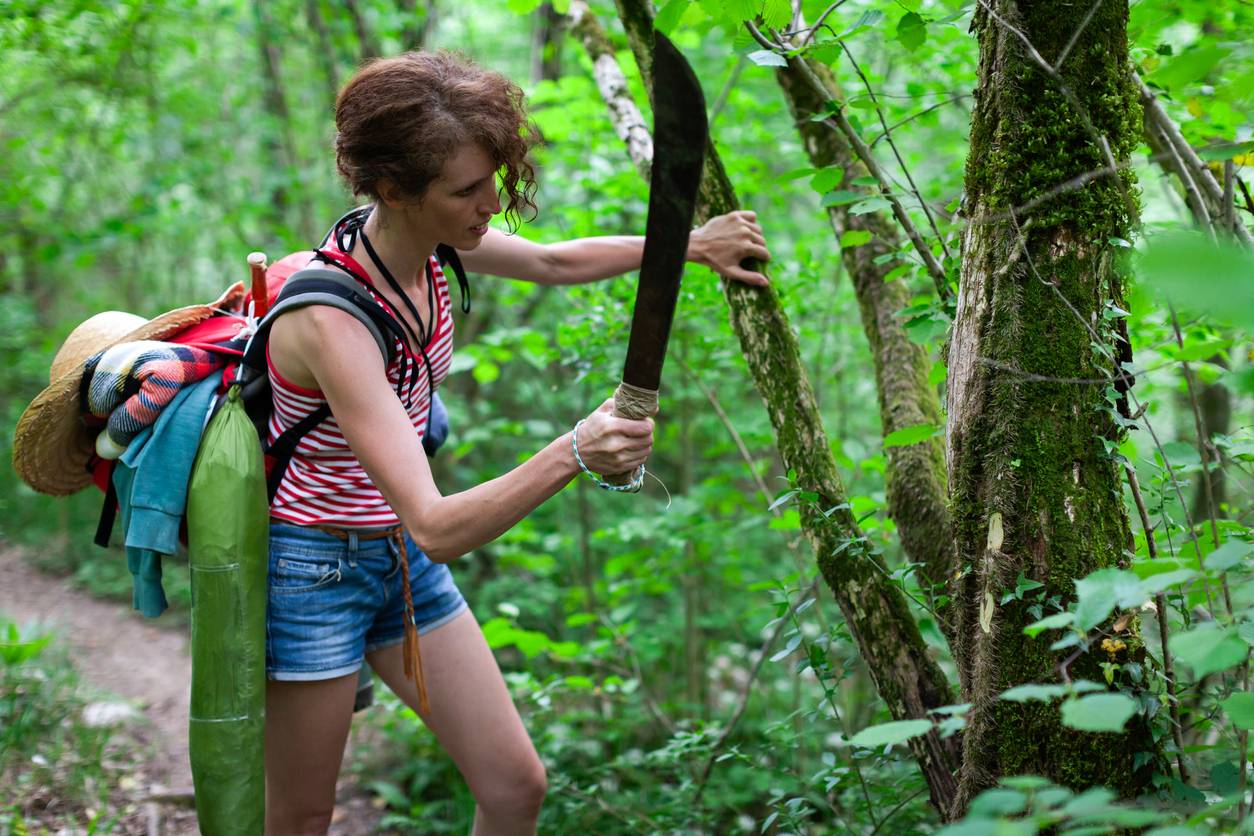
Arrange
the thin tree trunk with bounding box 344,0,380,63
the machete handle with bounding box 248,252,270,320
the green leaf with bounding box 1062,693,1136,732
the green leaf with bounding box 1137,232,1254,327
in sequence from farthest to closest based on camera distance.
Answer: the thin tree trunk with bounding box 344,0,380,63 → the machete handle with bounding box 248,252,270,320 → the green leaf with bounding box 1062,693,1136,732 → the green leaf with bounding box 1137,232,1254,327

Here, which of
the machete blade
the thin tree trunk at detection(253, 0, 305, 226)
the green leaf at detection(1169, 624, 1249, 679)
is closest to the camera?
the green leaf at detection(1169, 624, 1249, 679)

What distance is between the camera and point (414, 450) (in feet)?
6.16

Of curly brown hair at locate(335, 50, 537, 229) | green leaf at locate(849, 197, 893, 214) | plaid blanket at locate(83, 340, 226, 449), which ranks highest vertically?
curly brown hair at locate(335, 50, 537, 229)

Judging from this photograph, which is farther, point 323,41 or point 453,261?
point 323,41

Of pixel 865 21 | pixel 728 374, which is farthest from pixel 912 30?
pixel 728 374

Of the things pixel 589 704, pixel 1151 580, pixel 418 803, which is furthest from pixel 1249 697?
pixel 589 704

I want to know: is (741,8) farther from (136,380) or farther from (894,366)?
(136,380)

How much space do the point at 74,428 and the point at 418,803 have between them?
248cm

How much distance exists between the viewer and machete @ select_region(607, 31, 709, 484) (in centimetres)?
157

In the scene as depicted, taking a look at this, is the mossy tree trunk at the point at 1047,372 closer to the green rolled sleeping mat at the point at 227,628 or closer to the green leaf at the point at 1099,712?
the green leaf at the point at 1099,712

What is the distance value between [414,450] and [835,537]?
0.96m

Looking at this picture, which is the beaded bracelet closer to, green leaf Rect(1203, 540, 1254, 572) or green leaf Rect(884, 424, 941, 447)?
green leaf Rect(884, 424, 941, 447)

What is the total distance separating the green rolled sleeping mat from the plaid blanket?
0.16 m

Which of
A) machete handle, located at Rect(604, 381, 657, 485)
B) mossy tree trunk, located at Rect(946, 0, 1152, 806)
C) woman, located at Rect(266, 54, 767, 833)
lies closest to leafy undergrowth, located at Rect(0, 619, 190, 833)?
woman, located at Rect(266, 54, 767, 833)
